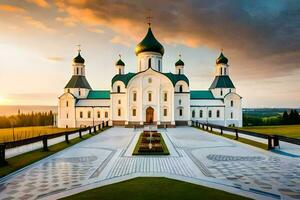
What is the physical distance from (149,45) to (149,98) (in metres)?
8.70

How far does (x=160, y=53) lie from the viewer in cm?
4219

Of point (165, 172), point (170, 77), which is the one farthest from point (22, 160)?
point (170, 77)

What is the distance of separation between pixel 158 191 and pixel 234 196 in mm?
2298

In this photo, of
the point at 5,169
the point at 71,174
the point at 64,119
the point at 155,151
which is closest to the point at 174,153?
the point at 155,151

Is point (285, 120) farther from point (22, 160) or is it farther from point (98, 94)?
point (22, 160)

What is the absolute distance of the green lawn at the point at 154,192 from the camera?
760cm

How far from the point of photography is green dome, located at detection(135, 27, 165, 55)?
41.3 m

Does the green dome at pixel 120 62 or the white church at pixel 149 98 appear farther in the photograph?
the green dome at pixel 120 62

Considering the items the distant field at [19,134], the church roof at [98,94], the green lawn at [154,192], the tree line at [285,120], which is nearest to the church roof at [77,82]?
the church roof at [98,94]

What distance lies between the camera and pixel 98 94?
159ft

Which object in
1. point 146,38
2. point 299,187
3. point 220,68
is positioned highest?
point 146,38

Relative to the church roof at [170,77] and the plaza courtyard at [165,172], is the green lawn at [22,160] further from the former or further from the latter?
the church roof at [170,77]

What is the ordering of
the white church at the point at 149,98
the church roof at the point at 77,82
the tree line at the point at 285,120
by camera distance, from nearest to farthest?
the white church at the point at 149,98
the church roof at the point at 77,82
the tree line at the point at 285,120

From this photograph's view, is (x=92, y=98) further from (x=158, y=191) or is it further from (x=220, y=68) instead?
(x=158, y=191)
